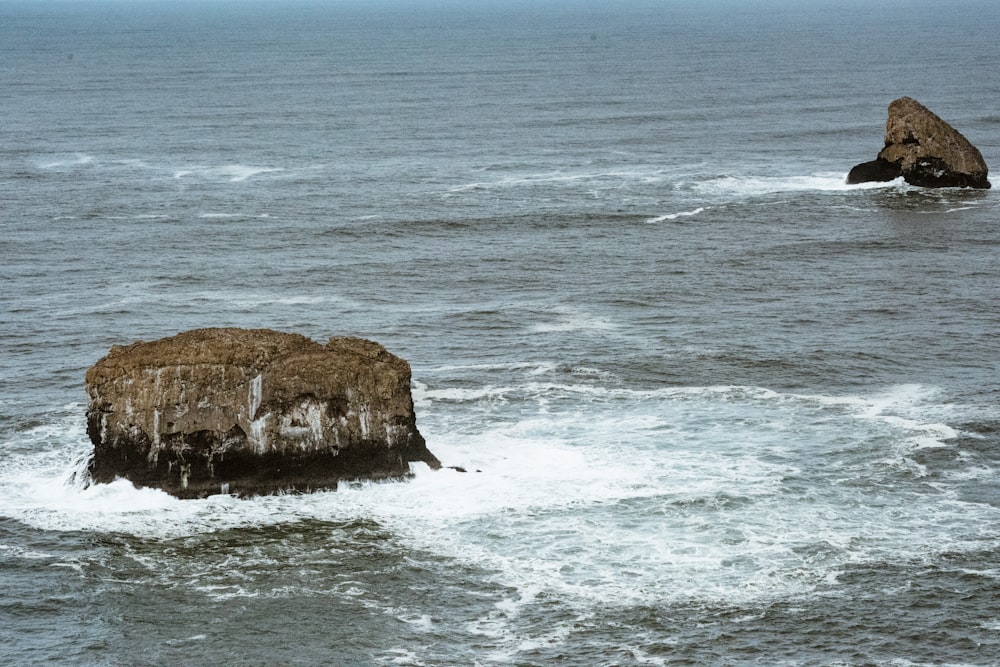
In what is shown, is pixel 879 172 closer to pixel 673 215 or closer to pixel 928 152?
pixel 928 152

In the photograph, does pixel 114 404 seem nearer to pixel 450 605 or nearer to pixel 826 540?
pixel 450 605

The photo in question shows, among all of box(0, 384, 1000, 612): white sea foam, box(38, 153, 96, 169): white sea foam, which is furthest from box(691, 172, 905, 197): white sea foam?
box(38, 153, 96, 169): white sea foam

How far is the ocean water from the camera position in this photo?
3803 cm

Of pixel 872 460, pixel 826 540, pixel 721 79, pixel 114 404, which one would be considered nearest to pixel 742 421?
pixel 872 460

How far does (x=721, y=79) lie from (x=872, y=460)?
5550 inches

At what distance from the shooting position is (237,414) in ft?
150

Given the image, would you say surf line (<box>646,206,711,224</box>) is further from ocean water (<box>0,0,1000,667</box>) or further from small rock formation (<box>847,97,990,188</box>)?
small rock formation (<box>847,97,990,188</box>)

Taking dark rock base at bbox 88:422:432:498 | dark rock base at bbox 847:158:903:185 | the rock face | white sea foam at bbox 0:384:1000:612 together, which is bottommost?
white sea foam at bbox 0:384:1000:612

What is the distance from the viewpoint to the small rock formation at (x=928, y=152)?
9494 centimetres

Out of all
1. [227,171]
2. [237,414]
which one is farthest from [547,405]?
[227,171]

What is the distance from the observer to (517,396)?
55438 millimetres

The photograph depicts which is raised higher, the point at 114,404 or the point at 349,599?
the point at 114,404

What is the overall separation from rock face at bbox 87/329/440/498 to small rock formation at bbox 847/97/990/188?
5928 centimetres

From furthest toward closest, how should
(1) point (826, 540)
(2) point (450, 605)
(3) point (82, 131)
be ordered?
(3) point (82, 131) → (1) point (826, 540) → (2) point (450, 605)
